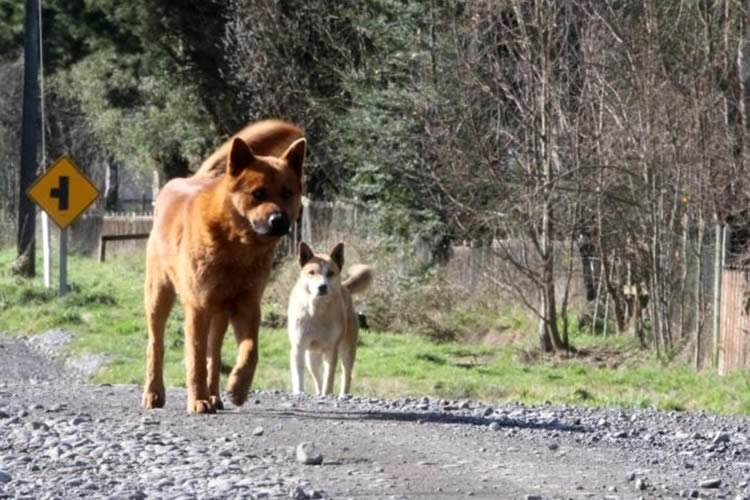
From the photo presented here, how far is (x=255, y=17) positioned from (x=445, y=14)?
5.89 m

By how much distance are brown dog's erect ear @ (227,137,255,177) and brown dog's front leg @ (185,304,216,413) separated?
3.07 ft

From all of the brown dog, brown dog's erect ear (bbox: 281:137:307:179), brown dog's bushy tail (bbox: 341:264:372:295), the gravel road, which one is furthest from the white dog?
brown dog's erect ear (bbox: 281:137:307:179)

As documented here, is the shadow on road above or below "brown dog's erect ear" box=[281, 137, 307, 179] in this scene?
below

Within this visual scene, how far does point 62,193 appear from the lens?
2755 centimetres

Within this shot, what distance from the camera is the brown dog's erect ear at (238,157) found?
1038 centimetres

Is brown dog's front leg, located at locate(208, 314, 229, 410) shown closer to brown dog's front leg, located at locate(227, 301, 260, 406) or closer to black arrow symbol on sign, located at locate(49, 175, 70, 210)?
brown dog's front leg, located at locate(227, 301, 260, 406)

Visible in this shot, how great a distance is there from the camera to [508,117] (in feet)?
78.6

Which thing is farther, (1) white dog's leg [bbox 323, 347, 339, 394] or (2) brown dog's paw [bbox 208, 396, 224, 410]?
(1) white dog's leg [bbox 323, 347, 339, 394]

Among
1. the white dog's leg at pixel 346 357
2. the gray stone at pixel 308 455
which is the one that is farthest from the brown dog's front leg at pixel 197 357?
the white dog's leg at pixel 346 357

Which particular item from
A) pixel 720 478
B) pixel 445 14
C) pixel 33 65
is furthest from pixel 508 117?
pixel 720 478

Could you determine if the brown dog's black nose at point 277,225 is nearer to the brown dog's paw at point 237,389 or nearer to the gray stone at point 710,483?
the brown dog's paw at point 237,389

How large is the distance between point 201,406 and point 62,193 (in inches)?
679

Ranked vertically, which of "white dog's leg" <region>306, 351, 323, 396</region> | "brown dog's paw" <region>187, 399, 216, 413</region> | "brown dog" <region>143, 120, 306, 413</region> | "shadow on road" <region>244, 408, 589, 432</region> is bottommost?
"white dog's leg" <region>306, 351, 323, 396</region>

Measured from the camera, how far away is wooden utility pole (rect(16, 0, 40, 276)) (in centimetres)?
3331
